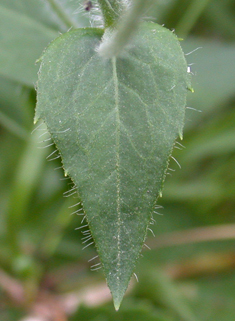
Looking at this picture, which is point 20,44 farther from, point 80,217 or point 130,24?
point 130,24

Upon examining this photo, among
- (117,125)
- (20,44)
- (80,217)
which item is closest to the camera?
(117,125)

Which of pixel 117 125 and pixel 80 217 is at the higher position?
pixel 117 125

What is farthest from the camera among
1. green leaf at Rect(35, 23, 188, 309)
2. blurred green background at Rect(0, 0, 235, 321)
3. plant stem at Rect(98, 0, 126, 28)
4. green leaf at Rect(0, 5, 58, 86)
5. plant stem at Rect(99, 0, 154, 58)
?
blurred green background at Rect(0, 0, 235, 321)

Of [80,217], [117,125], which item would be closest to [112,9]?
[117,125]

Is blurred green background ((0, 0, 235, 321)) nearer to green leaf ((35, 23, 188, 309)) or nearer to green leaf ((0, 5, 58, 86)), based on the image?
green leaf ((0, 5, 58, 86))

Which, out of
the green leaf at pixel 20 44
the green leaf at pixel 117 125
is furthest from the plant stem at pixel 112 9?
the green leaf at pixel 20 44

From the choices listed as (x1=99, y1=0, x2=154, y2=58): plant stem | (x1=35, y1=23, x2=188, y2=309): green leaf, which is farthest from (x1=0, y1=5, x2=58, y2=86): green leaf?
(x1=99, y1=0, x2=154, y2=58): plant stem

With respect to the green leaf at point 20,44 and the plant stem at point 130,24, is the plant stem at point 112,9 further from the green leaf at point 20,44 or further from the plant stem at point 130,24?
the green leaf at point 20,44
